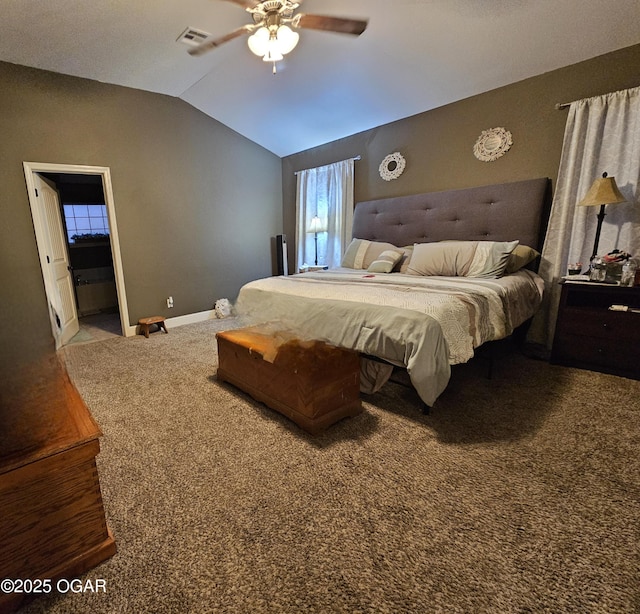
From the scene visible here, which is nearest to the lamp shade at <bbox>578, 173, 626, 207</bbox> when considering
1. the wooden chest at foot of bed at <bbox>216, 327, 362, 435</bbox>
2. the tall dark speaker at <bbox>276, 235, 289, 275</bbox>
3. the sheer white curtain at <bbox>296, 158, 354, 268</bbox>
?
the wooden chest at foot of bed at <bbox>216, 327, 362, 435</bbox>

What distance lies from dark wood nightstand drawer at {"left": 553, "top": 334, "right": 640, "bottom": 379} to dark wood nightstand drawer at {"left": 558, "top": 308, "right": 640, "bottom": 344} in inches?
1.7

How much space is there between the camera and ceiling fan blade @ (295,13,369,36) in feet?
6.21

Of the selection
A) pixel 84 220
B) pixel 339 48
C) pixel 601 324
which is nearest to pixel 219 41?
pixel 339 48

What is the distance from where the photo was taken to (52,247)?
3.46 metres

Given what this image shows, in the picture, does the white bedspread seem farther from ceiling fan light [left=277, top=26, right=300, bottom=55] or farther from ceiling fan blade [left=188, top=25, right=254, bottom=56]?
ceiling fan blade [left=188, top=25, right=254, bottom=56]

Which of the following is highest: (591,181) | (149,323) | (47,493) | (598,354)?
(591,181)

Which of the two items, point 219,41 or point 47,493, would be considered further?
point 219,41

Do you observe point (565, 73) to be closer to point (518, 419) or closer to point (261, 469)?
point (518, 419)

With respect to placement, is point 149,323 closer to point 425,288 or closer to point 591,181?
point 425,288

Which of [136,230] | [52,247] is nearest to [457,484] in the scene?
[136,230]

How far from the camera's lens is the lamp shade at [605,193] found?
2.39 metres

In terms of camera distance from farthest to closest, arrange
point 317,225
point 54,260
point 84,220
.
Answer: point 84,220 < point 317,225 < point 54,260

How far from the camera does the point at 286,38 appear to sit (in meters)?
1.97

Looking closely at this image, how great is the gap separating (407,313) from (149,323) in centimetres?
319
